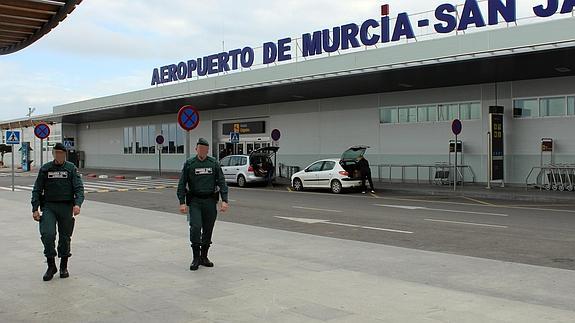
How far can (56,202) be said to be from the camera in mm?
6781

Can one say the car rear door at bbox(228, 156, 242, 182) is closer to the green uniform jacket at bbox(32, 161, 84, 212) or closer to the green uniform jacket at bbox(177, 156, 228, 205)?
the green uniform jacket at bbox(177, 156, 228, 205)

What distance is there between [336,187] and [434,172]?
19.8ft

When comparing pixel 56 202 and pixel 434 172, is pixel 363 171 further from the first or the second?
pixel 56 202

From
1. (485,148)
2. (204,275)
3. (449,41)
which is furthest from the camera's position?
(485,148)

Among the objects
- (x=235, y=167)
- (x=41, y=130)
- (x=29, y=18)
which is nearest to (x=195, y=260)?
(x=29, y=18)

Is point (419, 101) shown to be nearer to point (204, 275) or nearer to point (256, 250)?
point (256, 250)

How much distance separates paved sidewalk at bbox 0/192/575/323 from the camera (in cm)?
520

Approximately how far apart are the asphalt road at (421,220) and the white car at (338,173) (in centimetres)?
97

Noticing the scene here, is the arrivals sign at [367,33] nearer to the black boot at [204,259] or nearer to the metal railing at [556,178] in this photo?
the metal railing at [556,178]

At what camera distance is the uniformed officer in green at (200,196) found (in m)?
7.30

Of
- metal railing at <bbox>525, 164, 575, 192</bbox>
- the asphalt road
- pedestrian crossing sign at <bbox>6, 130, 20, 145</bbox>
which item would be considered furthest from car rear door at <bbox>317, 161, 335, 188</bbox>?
pedestrian crossing sign at <bbox>6, 130, 20, 145</bbox>

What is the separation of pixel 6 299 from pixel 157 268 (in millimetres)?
1939

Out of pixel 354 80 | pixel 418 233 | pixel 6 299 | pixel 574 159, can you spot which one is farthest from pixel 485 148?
pixel 6 299

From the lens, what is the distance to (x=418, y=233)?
11.0 m
